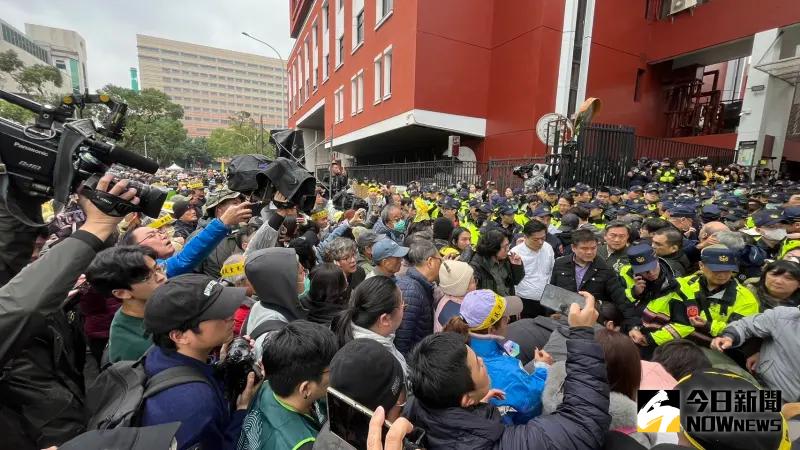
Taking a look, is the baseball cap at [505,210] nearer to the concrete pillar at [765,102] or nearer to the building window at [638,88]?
the concrete pillar at [765,102]

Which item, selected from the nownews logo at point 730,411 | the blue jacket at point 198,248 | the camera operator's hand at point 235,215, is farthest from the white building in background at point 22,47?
the nownews logo at point 730,411

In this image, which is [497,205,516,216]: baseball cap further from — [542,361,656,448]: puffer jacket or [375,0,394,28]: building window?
[375,0,394,28]: building window

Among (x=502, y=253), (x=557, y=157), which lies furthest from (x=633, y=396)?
(x=557, y=157)

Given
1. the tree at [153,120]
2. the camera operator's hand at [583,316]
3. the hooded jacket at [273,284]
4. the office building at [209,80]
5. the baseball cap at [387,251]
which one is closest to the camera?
the camera operator's hand at [583,316]

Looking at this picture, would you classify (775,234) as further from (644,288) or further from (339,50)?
(339,50)

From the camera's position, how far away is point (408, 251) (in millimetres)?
3164

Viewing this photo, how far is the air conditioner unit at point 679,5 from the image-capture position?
594 inches

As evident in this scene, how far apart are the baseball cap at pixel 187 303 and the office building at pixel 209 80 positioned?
97521 mm

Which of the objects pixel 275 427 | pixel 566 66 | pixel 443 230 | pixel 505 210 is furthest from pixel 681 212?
pixel 566 66

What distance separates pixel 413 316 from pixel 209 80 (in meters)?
116

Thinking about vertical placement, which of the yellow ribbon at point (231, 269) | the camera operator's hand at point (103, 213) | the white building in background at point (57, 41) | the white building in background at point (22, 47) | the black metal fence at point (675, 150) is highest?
the white building in background at point (57, 41)

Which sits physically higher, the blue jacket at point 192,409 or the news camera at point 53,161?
the news camera at point 53,161

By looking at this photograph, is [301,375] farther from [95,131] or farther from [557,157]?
[557,157]

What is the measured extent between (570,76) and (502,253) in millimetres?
13414
